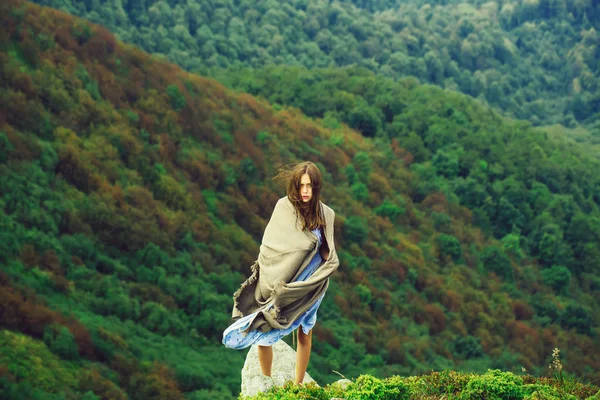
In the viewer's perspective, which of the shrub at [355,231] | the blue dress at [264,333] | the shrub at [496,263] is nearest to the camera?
the blue dress at [264,333]

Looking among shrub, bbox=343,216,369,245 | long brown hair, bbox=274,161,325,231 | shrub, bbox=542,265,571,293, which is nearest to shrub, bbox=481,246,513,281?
shrub, bbox=542,265,571,293

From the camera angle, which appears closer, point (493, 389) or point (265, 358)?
point (493, 389)

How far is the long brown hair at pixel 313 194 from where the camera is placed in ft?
26.7

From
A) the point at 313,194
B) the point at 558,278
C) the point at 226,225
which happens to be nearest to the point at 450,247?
the point at 558,278

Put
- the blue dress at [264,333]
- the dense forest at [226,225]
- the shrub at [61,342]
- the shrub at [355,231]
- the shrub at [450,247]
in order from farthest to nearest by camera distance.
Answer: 1. the shrub at [450,247]
2. the shrub at [355,231]
3. the dense forest at [226,225]
4. the shrub at [61,342]
5. the blue dress at [264,333]

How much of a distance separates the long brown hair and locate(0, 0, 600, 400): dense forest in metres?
18.0

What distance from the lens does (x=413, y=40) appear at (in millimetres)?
105812

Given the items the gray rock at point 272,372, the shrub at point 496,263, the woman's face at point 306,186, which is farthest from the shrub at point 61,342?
the shrub at point 496,263

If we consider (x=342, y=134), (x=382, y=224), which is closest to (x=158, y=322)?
(x=382, y=224)

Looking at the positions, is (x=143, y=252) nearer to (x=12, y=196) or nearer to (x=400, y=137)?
(x=12, y=196)

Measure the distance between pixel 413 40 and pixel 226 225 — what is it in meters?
69.0

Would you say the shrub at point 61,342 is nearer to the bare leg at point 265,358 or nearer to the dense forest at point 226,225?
the dense forest at point 226,225

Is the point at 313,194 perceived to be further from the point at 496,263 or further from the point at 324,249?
the point at 496,263

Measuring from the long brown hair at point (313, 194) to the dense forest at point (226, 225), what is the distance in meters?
18.0
